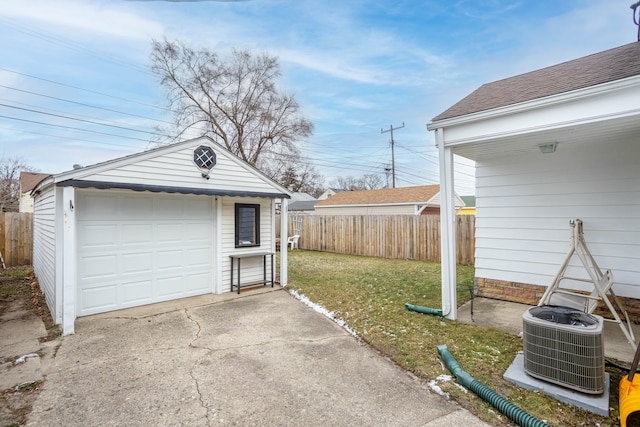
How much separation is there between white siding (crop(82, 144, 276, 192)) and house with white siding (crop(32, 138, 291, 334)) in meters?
0.02

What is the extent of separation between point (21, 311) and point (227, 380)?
513cm

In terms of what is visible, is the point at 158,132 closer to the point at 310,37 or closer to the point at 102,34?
the point at 102,34

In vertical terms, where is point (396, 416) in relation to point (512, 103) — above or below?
below

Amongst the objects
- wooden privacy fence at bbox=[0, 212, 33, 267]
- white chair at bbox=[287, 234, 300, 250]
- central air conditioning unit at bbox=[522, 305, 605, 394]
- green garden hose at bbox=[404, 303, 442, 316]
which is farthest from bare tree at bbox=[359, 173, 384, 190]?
central air conditioning unit at bbox=[522, 305, 605, 394]

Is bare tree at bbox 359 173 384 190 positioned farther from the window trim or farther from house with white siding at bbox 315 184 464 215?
the window trim

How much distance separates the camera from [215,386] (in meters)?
3.09

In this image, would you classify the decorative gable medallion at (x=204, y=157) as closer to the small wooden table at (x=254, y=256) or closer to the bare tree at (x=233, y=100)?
the small wooden table at (x=254, y=256)

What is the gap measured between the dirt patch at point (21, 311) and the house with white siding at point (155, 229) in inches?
12.1

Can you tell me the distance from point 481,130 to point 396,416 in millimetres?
3734

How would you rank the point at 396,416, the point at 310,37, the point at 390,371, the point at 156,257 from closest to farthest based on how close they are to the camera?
the point at 396,416
the point at 390,371
the point at 156,257
the point at 310,37

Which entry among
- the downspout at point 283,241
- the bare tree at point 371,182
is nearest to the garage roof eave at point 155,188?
the downspout at point 283,241

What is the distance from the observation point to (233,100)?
66.9 feet

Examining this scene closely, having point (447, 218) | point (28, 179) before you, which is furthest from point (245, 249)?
point (28, 179)

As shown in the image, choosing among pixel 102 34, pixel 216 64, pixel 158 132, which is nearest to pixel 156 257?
pixel 102 34
